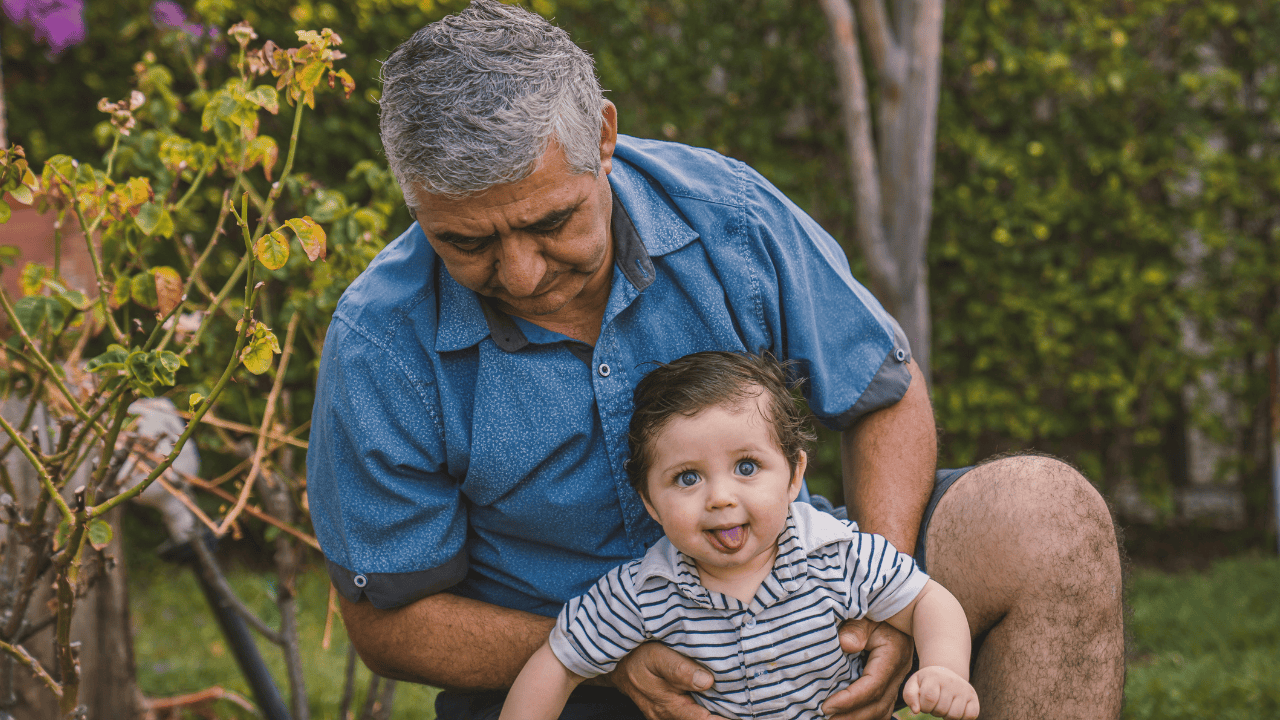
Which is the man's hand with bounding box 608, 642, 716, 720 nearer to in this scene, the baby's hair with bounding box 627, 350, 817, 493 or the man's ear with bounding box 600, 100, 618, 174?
the baby's hair with bounding box 627, 350, 817, 493

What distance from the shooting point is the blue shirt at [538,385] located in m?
1.78

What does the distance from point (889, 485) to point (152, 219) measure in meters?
1.45

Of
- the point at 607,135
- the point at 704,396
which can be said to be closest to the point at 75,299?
the point at 607,135

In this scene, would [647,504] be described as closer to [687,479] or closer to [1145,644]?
[687,479]

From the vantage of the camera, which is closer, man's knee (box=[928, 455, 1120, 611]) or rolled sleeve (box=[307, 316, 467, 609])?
man's knee (box=[928, 455, 1120, 611])

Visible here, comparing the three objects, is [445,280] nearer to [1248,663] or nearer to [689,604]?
[689,604]

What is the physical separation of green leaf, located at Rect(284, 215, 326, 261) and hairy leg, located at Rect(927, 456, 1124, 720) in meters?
1.18

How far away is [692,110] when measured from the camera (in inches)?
174

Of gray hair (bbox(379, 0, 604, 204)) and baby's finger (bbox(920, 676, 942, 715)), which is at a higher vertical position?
gray hair (bbox(379, 0, 604, 204))

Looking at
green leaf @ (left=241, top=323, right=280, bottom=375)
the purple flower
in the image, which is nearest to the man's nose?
green leaf @ (left=241, top=323, right=280, bottom=375)

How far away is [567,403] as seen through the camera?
1.83 m

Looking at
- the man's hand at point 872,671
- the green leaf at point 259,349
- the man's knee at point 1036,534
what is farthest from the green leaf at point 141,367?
the man's knee at point 1036,534

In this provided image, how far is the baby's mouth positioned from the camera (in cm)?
163

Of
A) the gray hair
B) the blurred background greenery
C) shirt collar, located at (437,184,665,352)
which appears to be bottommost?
the blurred background greenery
